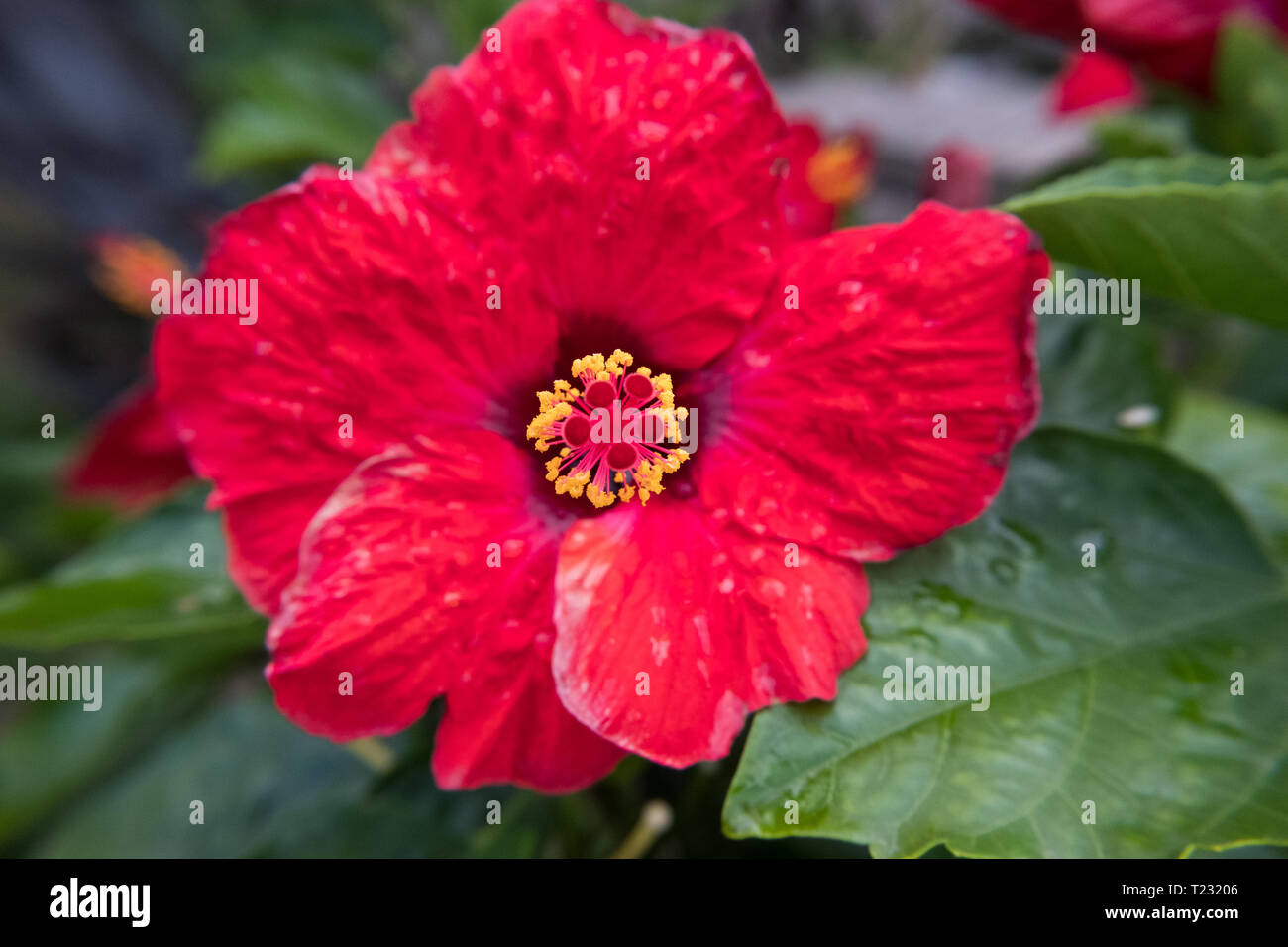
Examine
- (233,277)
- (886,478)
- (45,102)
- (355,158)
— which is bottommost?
(886,478)

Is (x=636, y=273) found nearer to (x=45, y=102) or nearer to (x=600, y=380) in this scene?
(x=600, y=380)

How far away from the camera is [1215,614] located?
21.3 inches

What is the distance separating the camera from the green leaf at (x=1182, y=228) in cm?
45

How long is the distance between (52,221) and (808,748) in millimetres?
2651

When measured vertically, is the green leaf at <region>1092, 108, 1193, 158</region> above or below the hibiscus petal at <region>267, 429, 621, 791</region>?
above

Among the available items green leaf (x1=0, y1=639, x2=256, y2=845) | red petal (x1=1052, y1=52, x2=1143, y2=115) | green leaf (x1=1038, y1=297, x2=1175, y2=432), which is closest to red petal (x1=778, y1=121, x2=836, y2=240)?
green leaf (x1=1038, y1=297, x2=1175, y2=432)

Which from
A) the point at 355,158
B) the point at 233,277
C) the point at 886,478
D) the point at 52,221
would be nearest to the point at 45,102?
the point at 52,221

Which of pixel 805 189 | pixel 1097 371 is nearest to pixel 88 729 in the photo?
pixel 805 189

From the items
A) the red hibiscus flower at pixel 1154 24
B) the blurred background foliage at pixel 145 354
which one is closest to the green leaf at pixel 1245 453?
the blurred background foliage at pixel 145 354

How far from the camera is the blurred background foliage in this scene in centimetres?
67

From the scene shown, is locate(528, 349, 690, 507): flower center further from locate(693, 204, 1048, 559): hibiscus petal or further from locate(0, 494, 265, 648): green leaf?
locate(0, 494, 265, 648): green leaf

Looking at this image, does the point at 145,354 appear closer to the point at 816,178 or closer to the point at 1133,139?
the point at 816,178

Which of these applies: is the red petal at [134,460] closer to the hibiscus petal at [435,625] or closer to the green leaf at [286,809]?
the green leaf at [286,809]

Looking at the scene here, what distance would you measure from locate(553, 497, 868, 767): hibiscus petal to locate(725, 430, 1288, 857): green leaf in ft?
0.08
